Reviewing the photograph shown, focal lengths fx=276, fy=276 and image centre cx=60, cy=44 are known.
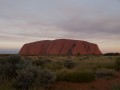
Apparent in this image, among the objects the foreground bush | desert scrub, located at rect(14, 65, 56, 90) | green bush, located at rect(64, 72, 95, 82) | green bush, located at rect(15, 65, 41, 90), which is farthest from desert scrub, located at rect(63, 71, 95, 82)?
green bush, located at rect(15, 65, 41, 90)

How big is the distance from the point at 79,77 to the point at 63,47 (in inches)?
4378

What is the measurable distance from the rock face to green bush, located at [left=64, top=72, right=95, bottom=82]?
103 m

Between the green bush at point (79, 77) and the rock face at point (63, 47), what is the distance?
103416mm

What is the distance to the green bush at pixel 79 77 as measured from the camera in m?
14.2

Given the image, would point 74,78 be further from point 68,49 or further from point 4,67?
point 68,49

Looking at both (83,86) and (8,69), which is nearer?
(83,86)

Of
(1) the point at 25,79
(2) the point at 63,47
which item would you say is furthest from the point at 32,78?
(2) the point at 63,47

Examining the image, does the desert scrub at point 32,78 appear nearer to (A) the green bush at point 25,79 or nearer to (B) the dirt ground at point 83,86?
(A) the green bush at point 25,79

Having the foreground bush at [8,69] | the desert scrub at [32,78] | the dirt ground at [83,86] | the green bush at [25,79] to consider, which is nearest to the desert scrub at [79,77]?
the dirt ground at [83,86]

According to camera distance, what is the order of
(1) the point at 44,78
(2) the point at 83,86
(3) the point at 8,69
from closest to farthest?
(1) the point at 44,78, (2) the point at 83,86, (3) the point at 8,69

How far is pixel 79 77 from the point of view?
1456 centimetres

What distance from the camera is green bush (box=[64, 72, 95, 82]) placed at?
1425cm

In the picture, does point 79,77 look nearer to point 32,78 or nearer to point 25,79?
point 32,78

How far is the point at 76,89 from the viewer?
1151 cm
